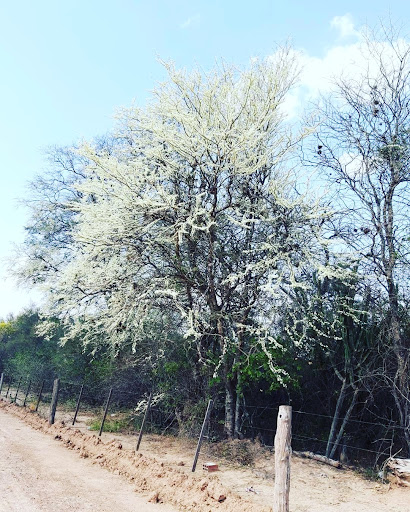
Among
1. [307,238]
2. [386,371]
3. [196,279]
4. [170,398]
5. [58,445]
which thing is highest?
[307,238]

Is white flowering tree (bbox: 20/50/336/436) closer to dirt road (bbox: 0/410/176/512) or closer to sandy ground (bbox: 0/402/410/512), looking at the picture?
sandy ground (bbox: 0/402/410/512)

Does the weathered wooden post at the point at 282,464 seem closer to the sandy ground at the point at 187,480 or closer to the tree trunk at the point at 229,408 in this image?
the sandy ground at the point at 187,480

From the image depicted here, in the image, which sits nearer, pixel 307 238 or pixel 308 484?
pixel 308 484

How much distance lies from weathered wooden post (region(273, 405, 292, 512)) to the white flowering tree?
3651 mm

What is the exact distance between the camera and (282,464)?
18.7 feet

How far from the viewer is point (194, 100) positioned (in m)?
10.6

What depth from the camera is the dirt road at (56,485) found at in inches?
223

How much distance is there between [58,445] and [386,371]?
7.53 metres

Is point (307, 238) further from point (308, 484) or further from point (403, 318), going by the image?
point (308, 484)

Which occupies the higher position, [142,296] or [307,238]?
[307,238]

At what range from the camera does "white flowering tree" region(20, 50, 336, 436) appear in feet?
32.4

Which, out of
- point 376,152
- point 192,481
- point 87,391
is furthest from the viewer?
point 87,391

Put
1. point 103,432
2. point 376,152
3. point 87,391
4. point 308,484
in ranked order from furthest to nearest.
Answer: point 87,391 → point 103,432 → point 376,152 → point 308,484

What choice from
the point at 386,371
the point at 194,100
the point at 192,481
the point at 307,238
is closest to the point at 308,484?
the point at 192,481
